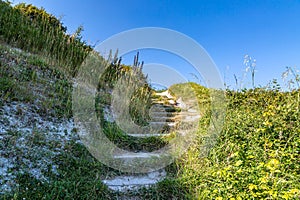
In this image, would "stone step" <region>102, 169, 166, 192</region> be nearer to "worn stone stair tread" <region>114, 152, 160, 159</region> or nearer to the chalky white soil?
"worn stone stair tread" <region>114, 152, 160, 159</region>

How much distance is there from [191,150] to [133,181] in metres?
1.07

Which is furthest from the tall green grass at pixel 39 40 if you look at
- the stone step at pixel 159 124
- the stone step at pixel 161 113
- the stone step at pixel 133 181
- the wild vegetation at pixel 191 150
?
the stone step at pixel 133 181

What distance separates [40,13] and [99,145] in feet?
22.6

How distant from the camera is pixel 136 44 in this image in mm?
5332

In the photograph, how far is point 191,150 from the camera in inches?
144

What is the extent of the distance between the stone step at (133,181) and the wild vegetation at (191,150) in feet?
0.39

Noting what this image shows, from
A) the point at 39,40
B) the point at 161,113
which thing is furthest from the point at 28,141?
the point at 39,40

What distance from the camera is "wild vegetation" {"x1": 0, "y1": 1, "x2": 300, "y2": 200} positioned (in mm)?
2410

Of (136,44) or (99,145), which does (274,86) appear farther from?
(99,145)

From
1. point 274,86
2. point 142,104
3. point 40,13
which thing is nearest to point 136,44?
point 142,104

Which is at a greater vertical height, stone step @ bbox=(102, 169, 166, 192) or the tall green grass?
the tall green grass

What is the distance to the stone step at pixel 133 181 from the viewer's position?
2979 mm

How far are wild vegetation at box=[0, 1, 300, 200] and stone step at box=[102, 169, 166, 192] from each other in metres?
0.12

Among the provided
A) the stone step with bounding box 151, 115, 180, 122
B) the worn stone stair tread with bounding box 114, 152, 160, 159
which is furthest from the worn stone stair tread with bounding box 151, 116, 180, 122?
the worn stone stair tread with bounding box 114, 152, 160, 159
